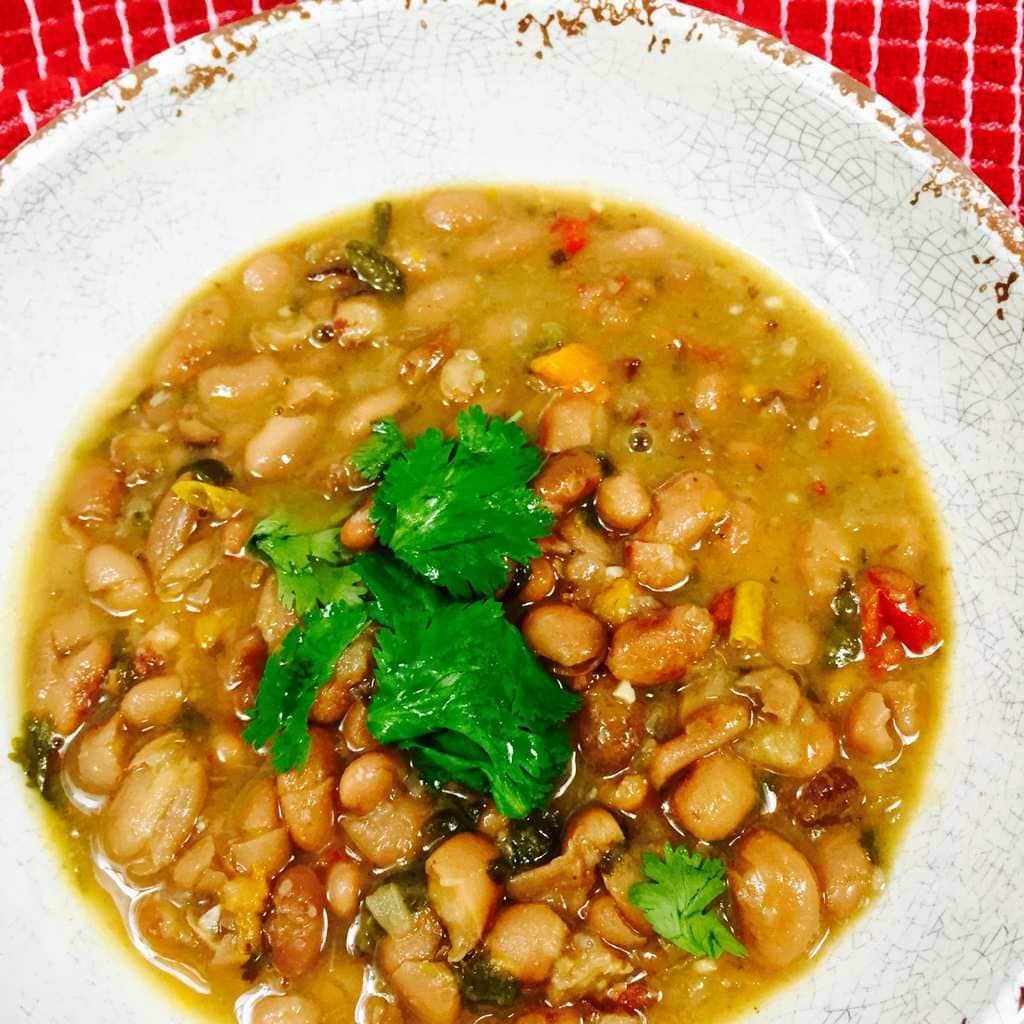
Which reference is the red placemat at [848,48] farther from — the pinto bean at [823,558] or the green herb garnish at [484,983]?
the green herb garnish at [484,983]

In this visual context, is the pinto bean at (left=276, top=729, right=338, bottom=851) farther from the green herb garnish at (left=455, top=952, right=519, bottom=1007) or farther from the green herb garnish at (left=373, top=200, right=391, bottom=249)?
the green herb garnish at (left=373, top=200, right=391, bottom=249)

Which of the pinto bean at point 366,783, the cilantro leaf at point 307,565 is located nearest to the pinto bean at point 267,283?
the cilantro leaf at point 307,565

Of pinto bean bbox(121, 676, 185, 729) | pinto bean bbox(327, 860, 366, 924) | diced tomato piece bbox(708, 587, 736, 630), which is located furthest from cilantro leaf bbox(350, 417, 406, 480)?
pinto bean bbox(327, 860, 366, 924)

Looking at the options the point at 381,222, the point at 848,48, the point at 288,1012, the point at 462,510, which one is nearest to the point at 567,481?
the point at 462,510

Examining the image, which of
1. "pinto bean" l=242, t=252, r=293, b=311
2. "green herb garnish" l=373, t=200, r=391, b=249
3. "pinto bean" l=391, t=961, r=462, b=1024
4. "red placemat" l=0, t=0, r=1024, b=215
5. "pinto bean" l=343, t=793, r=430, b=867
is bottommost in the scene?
"pinto bean" l=391, t=961, r=462, b=1024

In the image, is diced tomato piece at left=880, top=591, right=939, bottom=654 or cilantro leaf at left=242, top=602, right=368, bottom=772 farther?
diced tomato piece at left=880, top=591, right=939, bottom=654

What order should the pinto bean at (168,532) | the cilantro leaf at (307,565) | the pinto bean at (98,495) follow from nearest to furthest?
1. the cilantro leaf at (307,565)
2. the pinto bean at (168,532)
3. the pinto bean at (98,495)

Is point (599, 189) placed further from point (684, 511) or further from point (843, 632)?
point (843, 632)
